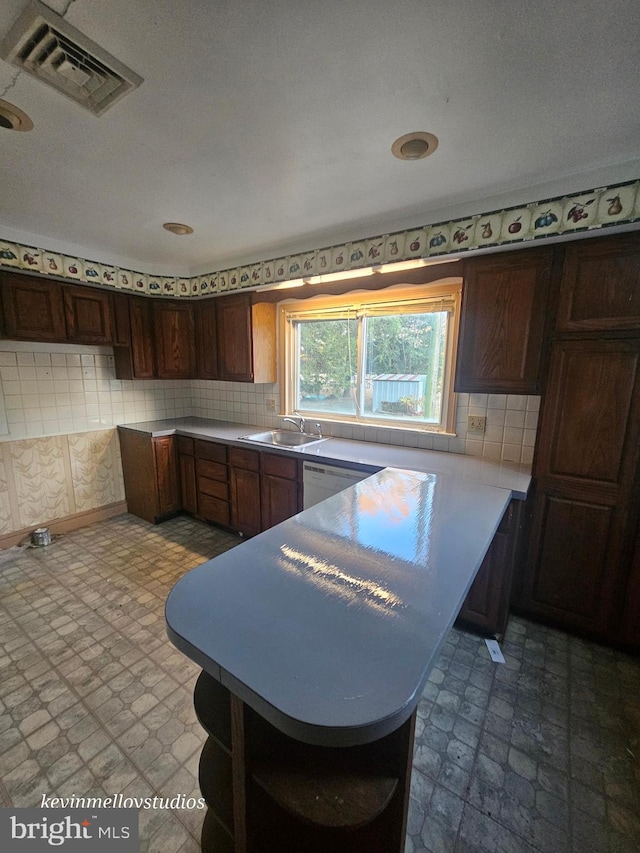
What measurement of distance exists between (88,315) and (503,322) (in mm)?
3054

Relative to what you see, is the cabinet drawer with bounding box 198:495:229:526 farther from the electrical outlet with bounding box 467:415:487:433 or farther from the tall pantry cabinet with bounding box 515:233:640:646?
the tall pantry cabinet with bounding box 515:233:640:646

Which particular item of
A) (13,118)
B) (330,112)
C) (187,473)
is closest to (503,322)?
(330,112)

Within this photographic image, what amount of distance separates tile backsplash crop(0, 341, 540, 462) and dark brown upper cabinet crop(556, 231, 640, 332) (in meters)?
0.52

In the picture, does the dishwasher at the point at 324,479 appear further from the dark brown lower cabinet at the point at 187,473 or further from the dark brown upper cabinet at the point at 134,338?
the dark brown upper cabinet at the point at 134,338

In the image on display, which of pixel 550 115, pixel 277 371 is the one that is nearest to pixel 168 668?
pixel 277 371

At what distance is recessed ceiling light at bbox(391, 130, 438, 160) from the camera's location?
52.6 inches

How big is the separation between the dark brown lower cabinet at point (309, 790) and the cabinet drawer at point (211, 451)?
2.19 meters

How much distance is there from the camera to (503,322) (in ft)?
6.08

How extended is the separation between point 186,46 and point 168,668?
7.93 ft

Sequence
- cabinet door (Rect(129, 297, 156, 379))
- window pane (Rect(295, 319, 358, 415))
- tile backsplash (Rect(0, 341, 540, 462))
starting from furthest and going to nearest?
cabinet door (Rect(129, 297, 156, 379)) < window pane (Rect(295, 319, 358, 415)) < tile backsplash (Rect(0, 341, 540, 462))

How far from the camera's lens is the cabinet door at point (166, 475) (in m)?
3.11

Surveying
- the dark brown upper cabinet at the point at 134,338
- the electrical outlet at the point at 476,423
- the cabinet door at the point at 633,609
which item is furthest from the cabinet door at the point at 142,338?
the cabinet door at the point at 633,609

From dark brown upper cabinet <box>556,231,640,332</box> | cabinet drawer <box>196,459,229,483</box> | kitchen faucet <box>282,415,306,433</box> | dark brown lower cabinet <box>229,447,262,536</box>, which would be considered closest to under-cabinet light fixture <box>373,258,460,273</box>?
dark brown upper cabinet <box>556,231,640,332</box>

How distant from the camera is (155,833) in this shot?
1.09 m
